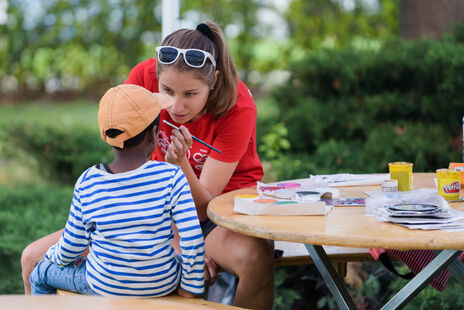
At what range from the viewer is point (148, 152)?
1.96 metres

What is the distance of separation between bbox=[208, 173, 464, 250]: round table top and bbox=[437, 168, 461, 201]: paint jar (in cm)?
5

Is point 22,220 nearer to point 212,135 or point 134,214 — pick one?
point 212,135

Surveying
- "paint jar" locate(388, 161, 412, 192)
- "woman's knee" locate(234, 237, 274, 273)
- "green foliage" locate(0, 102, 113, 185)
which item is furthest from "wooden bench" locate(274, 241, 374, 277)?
"green foliage" locate(0, 102, 113, 185)

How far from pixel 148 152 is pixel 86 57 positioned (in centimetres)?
782

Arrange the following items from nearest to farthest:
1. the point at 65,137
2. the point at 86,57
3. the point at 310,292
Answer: the point at 310,292 < the point at 65,137 < the point at 86,57

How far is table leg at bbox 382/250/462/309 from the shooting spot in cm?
190

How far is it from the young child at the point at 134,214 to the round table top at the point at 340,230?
6.6 inches

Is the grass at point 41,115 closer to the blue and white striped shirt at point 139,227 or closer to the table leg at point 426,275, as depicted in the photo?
the blue and white striped shirt at point 139,227

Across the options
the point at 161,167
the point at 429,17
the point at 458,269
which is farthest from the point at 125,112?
the point at 429,17

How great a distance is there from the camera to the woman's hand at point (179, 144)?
7.31 ft

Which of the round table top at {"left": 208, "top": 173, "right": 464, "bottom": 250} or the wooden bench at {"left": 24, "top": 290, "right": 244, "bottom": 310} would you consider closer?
the wooden bench at {"left": 24, "top": 290, "right": 244, "bottom": 310}

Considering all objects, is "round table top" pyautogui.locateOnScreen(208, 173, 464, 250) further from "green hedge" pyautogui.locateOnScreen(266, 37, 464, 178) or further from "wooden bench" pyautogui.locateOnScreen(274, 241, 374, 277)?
"green hedge" pyautogui.locateOnScreen(266, 37, 464, 178)

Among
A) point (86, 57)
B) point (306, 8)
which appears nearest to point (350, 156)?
point (306, 8)

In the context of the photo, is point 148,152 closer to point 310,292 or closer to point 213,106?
point 213,106
